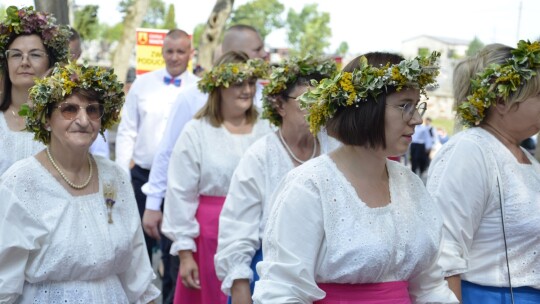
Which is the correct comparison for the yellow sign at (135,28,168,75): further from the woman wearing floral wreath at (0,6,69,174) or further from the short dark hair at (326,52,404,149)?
the short dark hair at (326,52,404,149)

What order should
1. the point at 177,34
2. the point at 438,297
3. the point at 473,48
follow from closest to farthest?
the point at 438,297 < the point at 177,34 < the point at 473,48

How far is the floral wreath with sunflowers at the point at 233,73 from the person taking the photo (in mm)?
5836

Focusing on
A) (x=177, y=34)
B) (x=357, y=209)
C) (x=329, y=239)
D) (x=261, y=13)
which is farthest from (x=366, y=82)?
(x=261, y=13)

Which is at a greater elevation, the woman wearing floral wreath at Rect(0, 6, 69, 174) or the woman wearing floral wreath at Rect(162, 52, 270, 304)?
the woman wearing floral wreath at Rect(0, 6, 69, 174)

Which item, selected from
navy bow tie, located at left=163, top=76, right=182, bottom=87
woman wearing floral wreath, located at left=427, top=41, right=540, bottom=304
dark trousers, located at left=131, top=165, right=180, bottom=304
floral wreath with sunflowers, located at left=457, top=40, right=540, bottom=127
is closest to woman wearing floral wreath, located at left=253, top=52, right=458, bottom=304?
woman wearing floral wreath, located at left=427, top=41, right=540, bottom=304

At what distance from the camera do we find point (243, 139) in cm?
584

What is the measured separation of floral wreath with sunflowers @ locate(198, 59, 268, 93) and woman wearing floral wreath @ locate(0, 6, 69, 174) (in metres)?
1.09

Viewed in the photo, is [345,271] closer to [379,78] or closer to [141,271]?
[379,78]

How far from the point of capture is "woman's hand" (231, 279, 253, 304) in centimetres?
465

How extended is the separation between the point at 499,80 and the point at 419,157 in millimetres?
19644

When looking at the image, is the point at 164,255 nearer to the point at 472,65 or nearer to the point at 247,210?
the point at 247,210

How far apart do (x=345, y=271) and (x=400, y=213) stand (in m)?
0.36

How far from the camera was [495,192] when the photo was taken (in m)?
4.11

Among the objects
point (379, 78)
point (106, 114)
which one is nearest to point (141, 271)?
point (106, 114)
